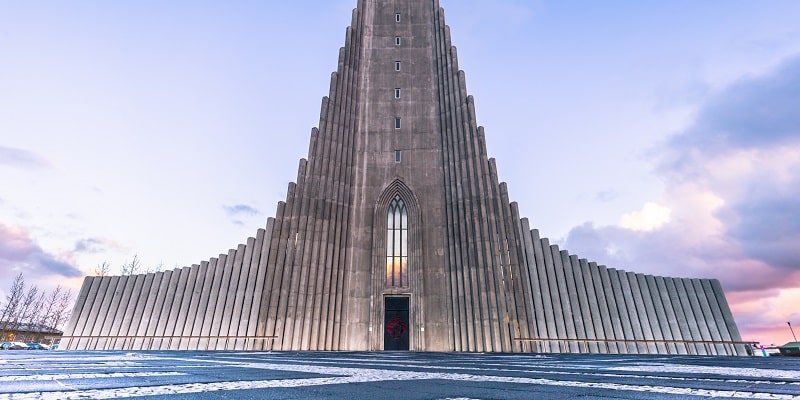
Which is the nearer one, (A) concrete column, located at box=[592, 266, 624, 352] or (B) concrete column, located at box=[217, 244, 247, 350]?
(A) concrete column, located at box=[592, 266, 624, 352]

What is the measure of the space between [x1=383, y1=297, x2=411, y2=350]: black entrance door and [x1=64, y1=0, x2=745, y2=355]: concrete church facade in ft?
0.18

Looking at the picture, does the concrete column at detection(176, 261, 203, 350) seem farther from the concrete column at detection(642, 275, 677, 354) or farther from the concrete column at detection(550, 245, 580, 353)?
the concrete column at detection(642, 275, 677, 354)

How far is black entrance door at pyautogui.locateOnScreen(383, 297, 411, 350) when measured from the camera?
21.9m

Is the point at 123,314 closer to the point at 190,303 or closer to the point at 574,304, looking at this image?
the point at 190,303

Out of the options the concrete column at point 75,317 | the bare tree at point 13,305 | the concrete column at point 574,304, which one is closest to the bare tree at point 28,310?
the bare tree at point 13,305

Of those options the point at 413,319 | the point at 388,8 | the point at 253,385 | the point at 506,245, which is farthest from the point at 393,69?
the point at 253,385

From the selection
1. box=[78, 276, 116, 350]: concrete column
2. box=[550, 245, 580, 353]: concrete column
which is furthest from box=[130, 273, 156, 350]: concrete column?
box=[550, 245, 580, 353]: concrete column

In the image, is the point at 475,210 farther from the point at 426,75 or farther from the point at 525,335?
the point at 426,75

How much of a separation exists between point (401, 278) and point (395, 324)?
253 centimetres

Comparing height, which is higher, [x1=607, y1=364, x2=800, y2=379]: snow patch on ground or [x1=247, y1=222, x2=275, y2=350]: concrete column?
[x1=247, y1=222, x2=275, y2=350]: concrete column

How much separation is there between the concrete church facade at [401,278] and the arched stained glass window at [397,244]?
8cm

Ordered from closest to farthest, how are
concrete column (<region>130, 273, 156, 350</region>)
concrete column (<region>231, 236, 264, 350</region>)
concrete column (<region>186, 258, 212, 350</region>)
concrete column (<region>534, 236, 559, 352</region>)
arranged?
concrete column (<region>534, 236, 559, 352</region>), concrete column (<region>231, 236, 264, 350</region>), concrete column (<region>186, 258, 212, 350</region>), concrete column (<region>130, 273, 156, 350</region>)

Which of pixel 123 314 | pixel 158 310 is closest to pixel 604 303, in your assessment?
pixel 158 310

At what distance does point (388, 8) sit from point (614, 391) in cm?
3092
